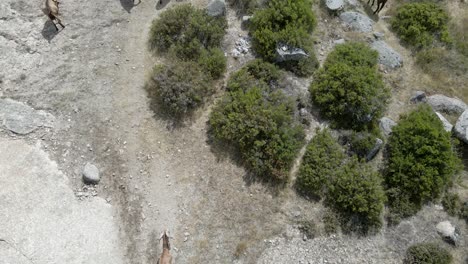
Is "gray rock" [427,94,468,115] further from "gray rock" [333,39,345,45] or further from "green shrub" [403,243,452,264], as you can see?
"green shrub" [403,243,452,264]

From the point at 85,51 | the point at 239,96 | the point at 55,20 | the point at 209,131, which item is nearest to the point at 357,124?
the point at 239,96

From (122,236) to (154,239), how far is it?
1087mm

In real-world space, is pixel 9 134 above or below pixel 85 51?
below

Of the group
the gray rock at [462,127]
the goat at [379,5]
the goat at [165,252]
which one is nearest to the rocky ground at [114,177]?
the goat at [165,252]

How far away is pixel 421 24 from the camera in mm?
20906

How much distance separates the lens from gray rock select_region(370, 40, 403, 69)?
63.6 feet

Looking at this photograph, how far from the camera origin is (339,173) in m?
15.7

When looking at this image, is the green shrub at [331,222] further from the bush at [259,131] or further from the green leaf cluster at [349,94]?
the green leaf cluster at [349,94]

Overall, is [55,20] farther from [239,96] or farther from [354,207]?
[354,207]

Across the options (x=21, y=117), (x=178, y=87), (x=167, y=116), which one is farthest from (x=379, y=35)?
(x=21, y=117)

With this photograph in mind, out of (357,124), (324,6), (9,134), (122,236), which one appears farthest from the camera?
(324,6)

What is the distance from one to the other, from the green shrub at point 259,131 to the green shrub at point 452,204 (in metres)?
6.11

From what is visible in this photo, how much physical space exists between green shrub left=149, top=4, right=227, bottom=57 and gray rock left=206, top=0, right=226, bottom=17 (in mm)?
544

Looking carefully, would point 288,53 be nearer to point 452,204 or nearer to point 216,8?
point 216,8
